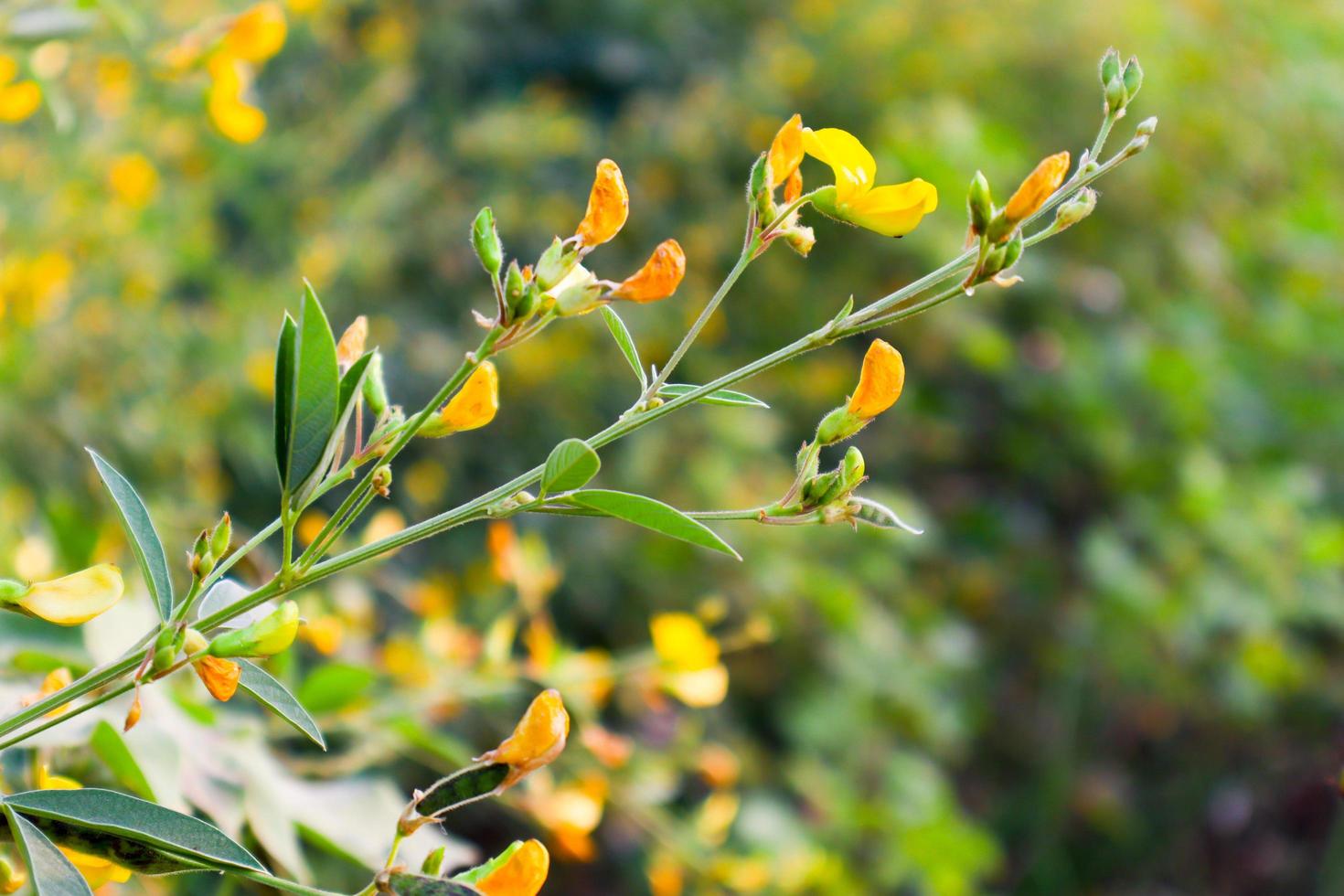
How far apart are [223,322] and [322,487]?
150cm

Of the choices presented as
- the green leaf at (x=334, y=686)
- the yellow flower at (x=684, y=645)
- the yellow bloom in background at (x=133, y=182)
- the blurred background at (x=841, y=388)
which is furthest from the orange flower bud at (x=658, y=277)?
the yellow bloom in background at (x=133, y=182)

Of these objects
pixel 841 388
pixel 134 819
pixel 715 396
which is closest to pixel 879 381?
pixel 715 396

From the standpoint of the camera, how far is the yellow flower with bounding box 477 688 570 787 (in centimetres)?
39

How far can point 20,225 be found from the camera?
1.52m

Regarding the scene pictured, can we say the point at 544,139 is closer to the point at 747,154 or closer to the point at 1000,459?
the point at 747,154

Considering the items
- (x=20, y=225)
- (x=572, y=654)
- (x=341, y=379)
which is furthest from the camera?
(x=20, y=225)

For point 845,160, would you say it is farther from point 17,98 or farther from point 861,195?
point 17,98

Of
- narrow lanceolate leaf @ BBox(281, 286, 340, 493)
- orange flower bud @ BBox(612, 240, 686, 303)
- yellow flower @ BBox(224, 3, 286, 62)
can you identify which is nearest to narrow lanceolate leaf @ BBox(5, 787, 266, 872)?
narrow lanceolate leaf @ BBox(281, 286, 340, 493)

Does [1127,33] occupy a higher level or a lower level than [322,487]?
lower

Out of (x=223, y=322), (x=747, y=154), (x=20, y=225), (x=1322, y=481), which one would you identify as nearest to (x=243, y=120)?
(x=20, y=225)

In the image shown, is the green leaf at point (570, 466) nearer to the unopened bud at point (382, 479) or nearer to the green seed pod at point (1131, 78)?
the unopened bud at point (382, 479)

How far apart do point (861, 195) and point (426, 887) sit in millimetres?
273

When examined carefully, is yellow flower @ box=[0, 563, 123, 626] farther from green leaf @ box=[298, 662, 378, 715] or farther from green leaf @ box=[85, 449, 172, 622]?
green leaf @ box=[298, 662, 378, 715]

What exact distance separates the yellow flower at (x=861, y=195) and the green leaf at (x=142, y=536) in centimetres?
25
